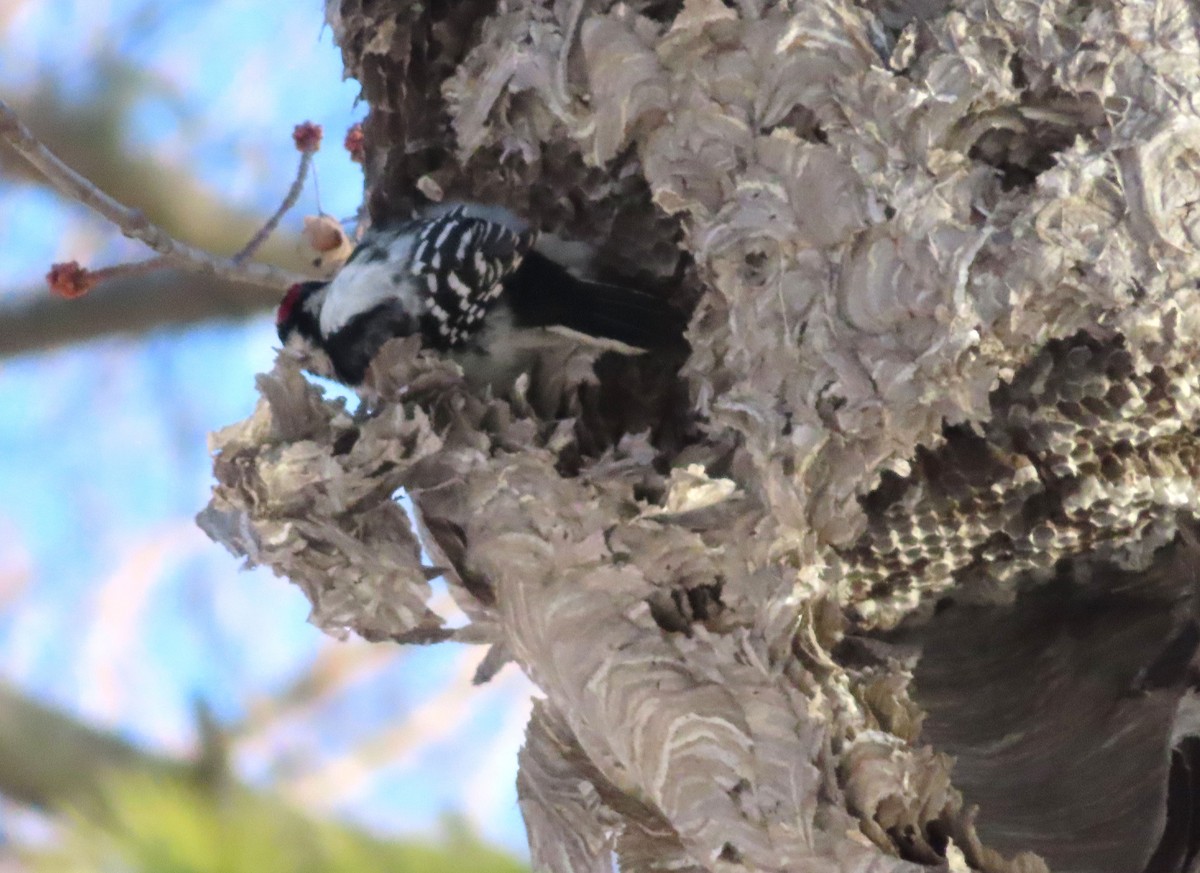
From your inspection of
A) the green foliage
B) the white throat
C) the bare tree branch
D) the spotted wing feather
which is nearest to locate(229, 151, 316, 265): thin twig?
the white throat

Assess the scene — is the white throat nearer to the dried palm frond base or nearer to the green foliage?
the dried palm frond base

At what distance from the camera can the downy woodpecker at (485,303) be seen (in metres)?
0.87

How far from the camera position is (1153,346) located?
650 millimetres

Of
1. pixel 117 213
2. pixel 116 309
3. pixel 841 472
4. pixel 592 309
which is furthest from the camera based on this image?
pixel 116 309

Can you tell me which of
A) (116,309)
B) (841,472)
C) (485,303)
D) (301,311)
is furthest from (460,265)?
(116,309)

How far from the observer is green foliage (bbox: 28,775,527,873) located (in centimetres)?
115

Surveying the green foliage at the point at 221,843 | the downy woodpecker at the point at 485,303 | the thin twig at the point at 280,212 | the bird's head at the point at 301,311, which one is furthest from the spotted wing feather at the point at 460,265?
the green foliage at the point at 221,843

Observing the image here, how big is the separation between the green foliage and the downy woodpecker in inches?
23.4

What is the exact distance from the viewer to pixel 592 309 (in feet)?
2.83

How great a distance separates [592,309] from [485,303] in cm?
11

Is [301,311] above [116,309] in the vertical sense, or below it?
below

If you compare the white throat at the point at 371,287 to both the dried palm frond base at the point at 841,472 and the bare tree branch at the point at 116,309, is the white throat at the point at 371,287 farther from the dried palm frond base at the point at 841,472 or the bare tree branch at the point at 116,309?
the bare tree branch at the point at 116,309

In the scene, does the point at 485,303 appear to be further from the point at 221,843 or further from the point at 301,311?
the point at 221,843

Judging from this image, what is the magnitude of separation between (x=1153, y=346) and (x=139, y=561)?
176 cm
